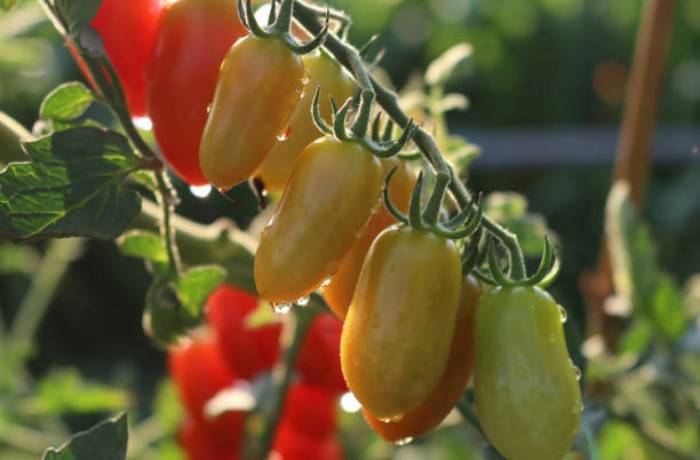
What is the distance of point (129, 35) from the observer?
591 millimetres

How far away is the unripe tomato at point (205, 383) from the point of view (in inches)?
40.0

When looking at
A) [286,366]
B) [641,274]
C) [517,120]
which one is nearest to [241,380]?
[286,366]

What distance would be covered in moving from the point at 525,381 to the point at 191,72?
0.21 m

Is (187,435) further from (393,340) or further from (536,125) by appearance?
(536,125)

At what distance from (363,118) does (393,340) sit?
0.09 metres

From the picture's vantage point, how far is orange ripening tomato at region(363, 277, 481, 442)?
1.81 feet

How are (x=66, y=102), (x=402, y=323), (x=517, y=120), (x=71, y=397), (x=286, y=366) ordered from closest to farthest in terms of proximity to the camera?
(x=402, y=323) < (x=66, y=102) < (x=286, y=366) < (x=71, y=397) < (x=517, y=120)

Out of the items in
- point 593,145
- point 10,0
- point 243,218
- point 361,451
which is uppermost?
point 10,0

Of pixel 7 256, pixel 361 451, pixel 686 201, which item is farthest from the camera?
pixel 686 201

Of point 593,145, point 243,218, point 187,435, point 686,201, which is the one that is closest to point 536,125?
point 686,201

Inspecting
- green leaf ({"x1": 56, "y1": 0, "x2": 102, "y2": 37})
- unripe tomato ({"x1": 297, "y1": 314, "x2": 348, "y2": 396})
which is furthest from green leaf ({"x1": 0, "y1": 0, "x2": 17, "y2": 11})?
unripe tomato ({"x1": 297, "y1": 314, "x2": 348, "y2": 396})

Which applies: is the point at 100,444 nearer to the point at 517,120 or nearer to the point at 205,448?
the point at 205,448

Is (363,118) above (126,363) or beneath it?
above

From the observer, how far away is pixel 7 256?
1522mm
